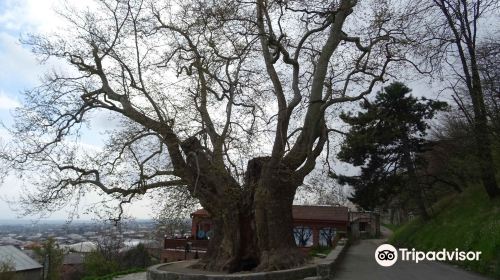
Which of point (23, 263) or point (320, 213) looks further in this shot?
point (23, 263)

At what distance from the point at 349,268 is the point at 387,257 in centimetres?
264

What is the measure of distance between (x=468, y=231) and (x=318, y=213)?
22.0m

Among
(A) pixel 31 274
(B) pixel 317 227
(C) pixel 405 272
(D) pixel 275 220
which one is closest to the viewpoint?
(C) pixel 405 272

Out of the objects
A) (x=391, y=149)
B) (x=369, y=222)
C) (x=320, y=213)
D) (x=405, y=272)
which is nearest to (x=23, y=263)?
(x=320, y=213)

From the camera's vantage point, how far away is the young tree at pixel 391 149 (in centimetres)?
2800

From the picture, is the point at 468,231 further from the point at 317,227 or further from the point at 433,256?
the point at 317,227

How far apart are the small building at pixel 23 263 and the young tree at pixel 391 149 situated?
2949 centimetres

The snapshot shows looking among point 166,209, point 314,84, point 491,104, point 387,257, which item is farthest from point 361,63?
point 166,209

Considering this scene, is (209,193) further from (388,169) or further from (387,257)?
(388,169)

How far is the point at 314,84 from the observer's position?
55.3ft

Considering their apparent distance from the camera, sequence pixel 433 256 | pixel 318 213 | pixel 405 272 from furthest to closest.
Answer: pixel 318 213
pixel 433 256
pixel 405 272

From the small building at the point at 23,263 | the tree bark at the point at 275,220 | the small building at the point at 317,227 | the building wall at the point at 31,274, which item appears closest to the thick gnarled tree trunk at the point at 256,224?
the tree bark at the point at 275,220

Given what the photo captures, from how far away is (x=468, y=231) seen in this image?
1644 cm

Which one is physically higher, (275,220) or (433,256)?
(275,220)
